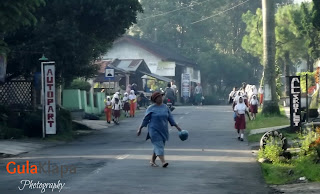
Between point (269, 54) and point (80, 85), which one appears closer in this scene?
point (269, 54)

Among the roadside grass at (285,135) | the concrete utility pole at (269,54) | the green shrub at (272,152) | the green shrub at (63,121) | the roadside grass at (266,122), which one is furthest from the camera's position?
the concrete utility pole at (269,54)

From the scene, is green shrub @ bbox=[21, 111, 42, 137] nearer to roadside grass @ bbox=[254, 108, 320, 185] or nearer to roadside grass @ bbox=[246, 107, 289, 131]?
roadside grass @ bbox=[246, 107, 289, 131]

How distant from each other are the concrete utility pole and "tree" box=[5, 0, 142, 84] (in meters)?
8.27

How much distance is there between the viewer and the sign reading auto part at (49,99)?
2753 cm

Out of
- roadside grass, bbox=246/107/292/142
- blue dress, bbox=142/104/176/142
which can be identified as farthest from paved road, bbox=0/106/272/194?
roadside grass, bbox=246/107/292/142

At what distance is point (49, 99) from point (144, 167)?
10563 millimetres

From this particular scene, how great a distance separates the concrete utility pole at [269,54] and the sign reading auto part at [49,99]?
1282 centimetres

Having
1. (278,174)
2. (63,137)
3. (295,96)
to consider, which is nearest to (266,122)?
(295,96)

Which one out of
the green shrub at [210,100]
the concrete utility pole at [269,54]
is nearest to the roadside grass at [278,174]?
the concrete utility pole at [269,54]

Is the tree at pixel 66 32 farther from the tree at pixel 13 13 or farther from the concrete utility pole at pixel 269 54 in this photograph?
the tree at pixel 13 13

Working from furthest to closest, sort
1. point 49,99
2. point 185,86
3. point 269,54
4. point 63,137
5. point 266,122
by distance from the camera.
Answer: point 185,86 → point 269,54 → point 266,122 → point 63,137 → point 49,99

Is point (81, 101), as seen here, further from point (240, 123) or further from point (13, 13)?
point (13, 13)

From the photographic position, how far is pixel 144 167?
706 inches

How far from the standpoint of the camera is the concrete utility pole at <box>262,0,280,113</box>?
36.4 metres
